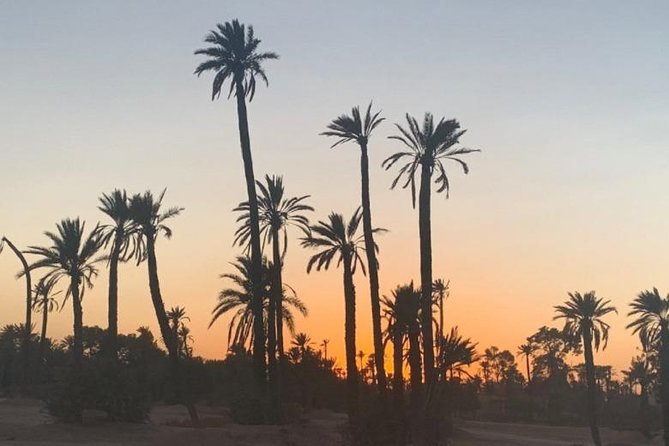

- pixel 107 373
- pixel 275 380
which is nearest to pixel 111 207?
pixel 275 380

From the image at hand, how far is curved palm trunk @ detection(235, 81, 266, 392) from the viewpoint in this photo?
44.8 m

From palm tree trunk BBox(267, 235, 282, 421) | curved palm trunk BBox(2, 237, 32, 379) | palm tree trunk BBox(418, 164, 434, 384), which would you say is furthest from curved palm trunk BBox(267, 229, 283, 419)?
curved palm trunk BBox(2, 237, 32, 379)

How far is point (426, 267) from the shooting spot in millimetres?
38219

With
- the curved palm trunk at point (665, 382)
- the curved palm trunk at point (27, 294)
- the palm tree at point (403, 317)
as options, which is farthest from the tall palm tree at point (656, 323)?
the curved palm trunk at point (27, 294)

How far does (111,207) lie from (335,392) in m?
24.8

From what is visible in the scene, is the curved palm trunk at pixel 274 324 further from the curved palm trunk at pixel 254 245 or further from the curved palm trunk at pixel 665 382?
the curved palm trunk at pixel 665 382

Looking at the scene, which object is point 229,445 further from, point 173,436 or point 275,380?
point 275,380

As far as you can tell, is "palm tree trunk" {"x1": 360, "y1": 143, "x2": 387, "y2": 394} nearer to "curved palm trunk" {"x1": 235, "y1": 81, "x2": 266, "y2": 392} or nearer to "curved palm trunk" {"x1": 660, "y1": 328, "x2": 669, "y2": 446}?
"curved palm trunk" {"x1": 235, "y1": 81, "x2": 266, "y2": 392}

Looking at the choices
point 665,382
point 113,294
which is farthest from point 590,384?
point 113,294

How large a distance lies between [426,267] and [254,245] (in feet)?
37.1

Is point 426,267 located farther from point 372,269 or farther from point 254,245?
point 254,245

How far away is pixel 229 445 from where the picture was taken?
31.1m

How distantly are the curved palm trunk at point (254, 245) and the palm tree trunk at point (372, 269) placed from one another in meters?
6.01

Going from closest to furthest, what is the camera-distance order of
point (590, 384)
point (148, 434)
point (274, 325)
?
point (148, 434) → point (274, 325) → point (590, 384)
